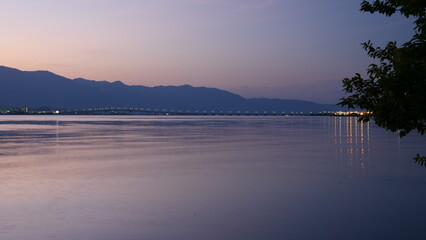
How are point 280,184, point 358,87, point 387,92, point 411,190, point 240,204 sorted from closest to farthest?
point 387,92
point 358,87
point 240,204
point 411,190
point 280,184

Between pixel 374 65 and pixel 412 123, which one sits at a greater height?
pixel 374 65

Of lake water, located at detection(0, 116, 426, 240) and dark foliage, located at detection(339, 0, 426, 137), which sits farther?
lake water, located at detection(0, 116, 426, 240)

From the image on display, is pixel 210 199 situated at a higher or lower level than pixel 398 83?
lower

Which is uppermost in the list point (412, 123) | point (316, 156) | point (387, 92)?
point (387, 92)

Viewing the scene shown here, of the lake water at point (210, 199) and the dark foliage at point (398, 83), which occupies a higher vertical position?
the dark foliage at point (398, 83)

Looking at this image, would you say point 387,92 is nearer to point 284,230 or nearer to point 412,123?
point 412,123

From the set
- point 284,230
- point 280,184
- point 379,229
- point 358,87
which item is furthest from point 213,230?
point 280,184

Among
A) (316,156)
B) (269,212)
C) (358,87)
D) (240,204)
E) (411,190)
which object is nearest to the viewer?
(358,87)

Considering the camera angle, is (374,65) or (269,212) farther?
(269,212)

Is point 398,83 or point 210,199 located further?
point 210,199

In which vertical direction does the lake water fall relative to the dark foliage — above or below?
below

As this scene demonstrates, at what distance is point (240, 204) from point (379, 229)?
4.22 meters

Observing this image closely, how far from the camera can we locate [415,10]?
8.66 metres

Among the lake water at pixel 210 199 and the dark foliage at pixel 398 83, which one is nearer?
the dark foliage at pixel 398 83
